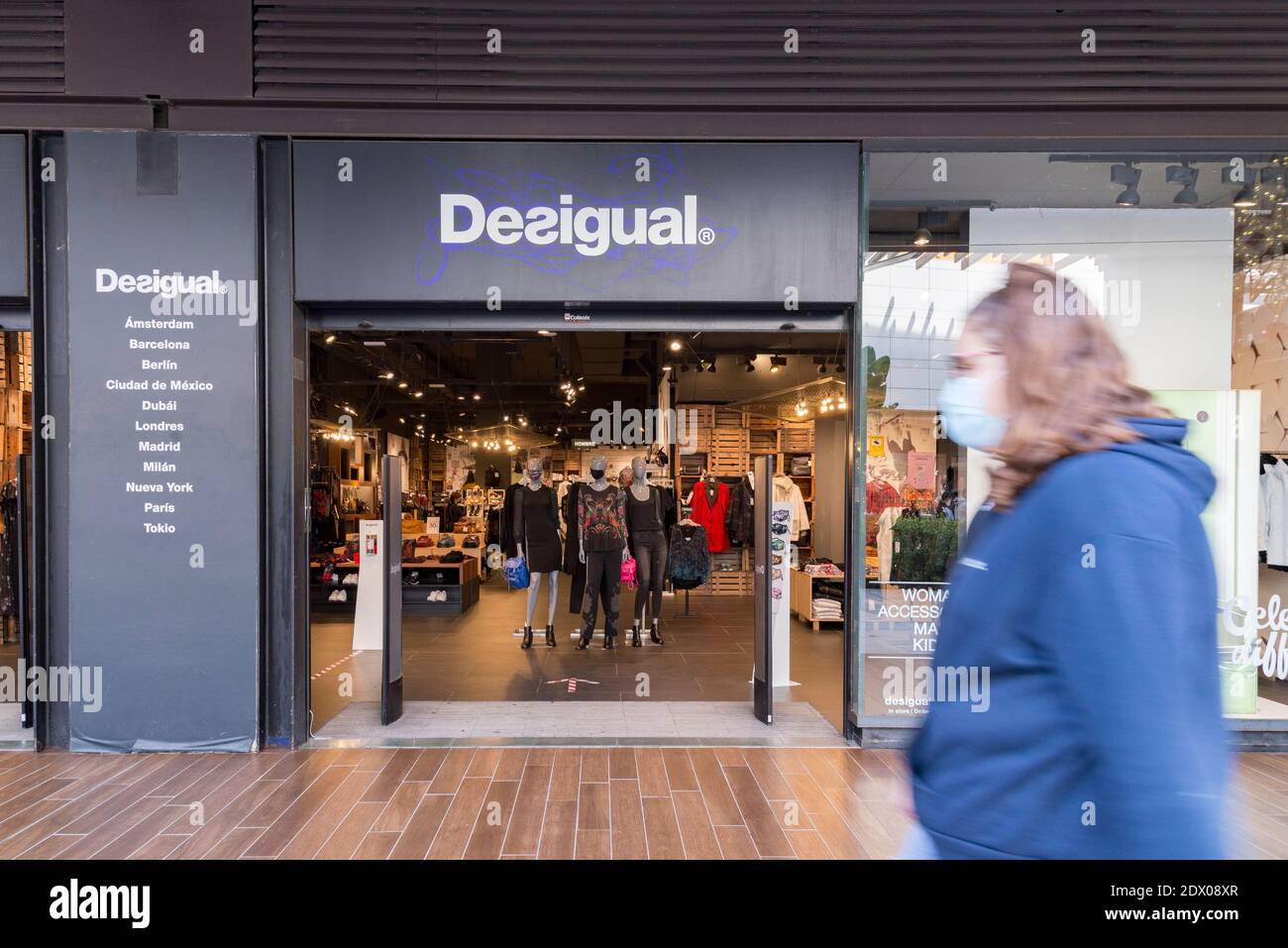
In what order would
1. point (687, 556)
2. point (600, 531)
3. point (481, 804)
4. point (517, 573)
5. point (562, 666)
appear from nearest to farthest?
point (481, 804)
point (562, 666)
point (600, 531)
point (517, 573)
point (687, 556)

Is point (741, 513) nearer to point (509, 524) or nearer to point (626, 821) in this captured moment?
point (509, 524)

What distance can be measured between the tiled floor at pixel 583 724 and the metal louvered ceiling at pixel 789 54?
4192mm

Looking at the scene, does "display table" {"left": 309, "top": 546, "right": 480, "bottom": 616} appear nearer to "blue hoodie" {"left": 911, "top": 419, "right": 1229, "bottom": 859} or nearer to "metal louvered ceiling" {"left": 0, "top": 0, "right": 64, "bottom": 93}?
"metal louvered ceiling" {"left": 0, "top": 0, "right": 64, "bottom": 93}

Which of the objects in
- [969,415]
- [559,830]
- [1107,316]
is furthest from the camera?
[1107,316]

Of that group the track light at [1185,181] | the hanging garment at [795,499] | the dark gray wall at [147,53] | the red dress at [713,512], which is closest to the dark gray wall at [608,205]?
the dark gray wall at [147,53]

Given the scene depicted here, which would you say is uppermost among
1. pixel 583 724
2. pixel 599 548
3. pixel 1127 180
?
pixel 1127 180

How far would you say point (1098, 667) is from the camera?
0.89 meters

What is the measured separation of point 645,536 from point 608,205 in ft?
12.7

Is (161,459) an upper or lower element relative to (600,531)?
upper

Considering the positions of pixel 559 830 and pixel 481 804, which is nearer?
pixel 559 830

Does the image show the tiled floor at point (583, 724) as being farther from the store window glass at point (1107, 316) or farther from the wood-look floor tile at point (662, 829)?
the wood-look floor tile at point (662, 829)

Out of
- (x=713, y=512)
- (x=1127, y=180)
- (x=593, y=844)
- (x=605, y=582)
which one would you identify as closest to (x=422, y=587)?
(x=605, y=582)

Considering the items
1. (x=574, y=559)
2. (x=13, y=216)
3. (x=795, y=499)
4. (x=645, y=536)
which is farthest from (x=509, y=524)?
(x=13, y=216)

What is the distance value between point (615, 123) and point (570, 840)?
4.30 metres
